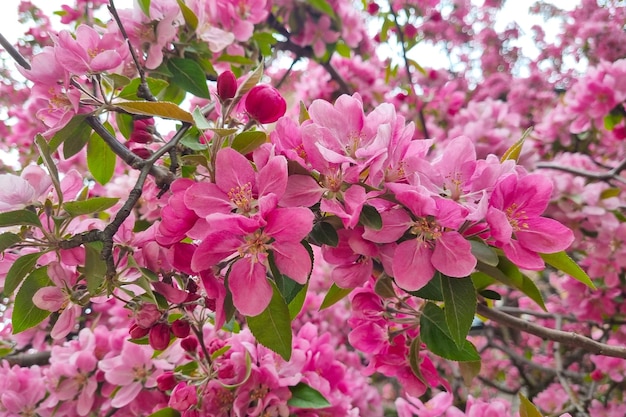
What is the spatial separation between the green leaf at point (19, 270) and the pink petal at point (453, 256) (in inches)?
22.1

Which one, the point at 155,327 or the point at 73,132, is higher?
the point at 73,132

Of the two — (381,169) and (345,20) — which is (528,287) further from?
(345,20)

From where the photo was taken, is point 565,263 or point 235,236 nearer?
point 235,236

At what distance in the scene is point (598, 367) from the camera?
2.40 m

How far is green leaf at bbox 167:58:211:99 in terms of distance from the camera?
1.15 m

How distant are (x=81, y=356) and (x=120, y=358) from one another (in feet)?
0.46

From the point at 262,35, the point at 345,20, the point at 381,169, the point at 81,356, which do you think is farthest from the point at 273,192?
the point at 345,20

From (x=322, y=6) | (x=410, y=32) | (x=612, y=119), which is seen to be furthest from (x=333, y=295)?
(x=410, y=32)

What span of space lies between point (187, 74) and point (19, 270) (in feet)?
2.00

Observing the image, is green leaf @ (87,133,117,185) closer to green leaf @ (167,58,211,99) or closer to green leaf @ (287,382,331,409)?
green leaf @ (167,58,211,99)

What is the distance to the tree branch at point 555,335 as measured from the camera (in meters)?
0.92

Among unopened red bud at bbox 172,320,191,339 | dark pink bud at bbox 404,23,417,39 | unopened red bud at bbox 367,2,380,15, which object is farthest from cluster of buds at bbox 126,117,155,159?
dark pink bud at bbox 404,23,417,39

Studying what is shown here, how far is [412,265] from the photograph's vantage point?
2.17 feet

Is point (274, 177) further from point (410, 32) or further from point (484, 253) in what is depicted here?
point (410, 32)
